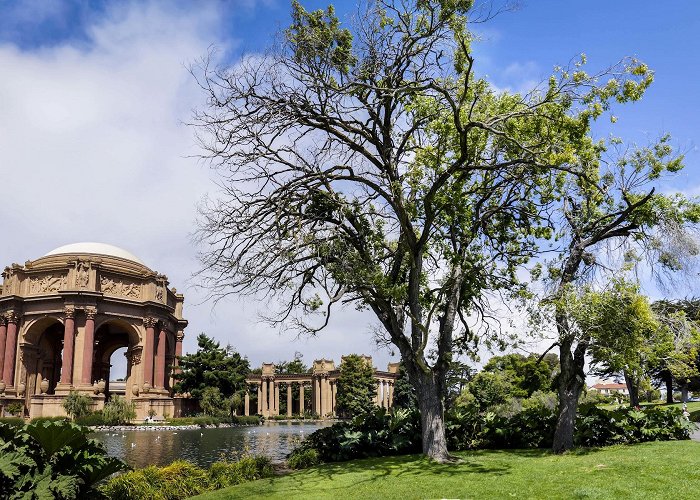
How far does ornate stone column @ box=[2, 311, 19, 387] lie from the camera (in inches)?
2082

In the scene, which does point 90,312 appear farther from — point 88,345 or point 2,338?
point 2,338

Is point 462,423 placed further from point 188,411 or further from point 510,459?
point 188,411

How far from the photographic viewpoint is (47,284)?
53.8m

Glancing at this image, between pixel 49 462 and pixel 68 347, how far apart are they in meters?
47.3

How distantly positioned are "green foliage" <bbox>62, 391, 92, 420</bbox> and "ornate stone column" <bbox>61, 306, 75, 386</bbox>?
3821mm

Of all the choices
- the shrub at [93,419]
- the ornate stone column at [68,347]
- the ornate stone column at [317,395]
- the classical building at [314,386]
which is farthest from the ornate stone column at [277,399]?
the shrub at [93,419]

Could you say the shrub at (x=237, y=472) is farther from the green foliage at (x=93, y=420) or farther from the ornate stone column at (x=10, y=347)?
the ornate stone column at (x=10, y=347)

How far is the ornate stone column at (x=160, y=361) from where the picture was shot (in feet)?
192

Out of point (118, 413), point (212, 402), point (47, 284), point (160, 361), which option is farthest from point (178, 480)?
point (160, 361)

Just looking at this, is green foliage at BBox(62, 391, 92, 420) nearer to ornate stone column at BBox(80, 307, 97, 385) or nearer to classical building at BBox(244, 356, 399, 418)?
ornate stone column at BBox(80, 307, 97, 385)

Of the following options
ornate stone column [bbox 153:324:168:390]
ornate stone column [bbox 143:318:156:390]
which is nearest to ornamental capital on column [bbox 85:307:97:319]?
ornate stone column [bbox 143:318:156:390]

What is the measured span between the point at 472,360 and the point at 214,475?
9.40 metres

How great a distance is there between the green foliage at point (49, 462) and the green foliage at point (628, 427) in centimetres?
1199

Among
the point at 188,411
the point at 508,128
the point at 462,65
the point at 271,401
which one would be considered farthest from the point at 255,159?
the point at 271,401
